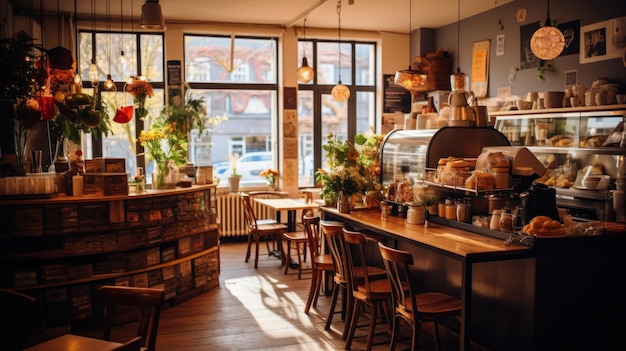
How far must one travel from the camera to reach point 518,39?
741cm

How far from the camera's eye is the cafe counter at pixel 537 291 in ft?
11.5

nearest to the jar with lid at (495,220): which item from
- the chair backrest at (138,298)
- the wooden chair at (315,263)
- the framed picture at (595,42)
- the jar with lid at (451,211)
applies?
the jar with lid at (451,211)

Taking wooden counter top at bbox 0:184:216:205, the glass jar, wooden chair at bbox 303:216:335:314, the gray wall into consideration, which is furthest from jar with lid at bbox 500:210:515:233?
wooden counter top at bbox 0:184:216:205

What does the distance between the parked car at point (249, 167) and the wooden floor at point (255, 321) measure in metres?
2.78

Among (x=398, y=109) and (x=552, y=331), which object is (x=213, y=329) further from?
(x=398, y=109)

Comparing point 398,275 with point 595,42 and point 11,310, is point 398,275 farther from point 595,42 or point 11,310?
point 595,42

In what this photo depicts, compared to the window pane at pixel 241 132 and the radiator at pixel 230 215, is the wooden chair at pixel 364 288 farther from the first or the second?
the window pane at pixel 241 132

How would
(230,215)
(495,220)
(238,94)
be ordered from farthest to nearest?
→ (238,94)
(230,215)
(495,220)

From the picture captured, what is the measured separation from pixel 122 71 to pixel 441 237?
636cm

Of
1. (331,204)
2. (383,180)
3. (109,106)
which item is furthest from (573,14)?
(109,106)

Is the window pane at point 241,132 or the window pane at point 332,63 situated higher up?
the window pane at point 332,63

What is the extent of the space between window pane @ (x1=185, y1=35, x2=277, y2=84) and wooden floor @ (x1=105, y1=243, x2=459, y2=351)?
11.9 ft

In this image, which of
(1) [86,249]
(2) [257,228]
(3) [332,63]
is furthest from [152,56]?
(1) [86,249]

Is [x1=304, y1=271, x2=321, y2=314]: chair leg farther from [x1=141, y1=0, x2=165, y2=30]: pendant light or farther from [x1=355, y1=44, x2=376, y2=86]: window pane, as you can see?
[x1=355, y1=44, x2=376, y2=86]: window pane
